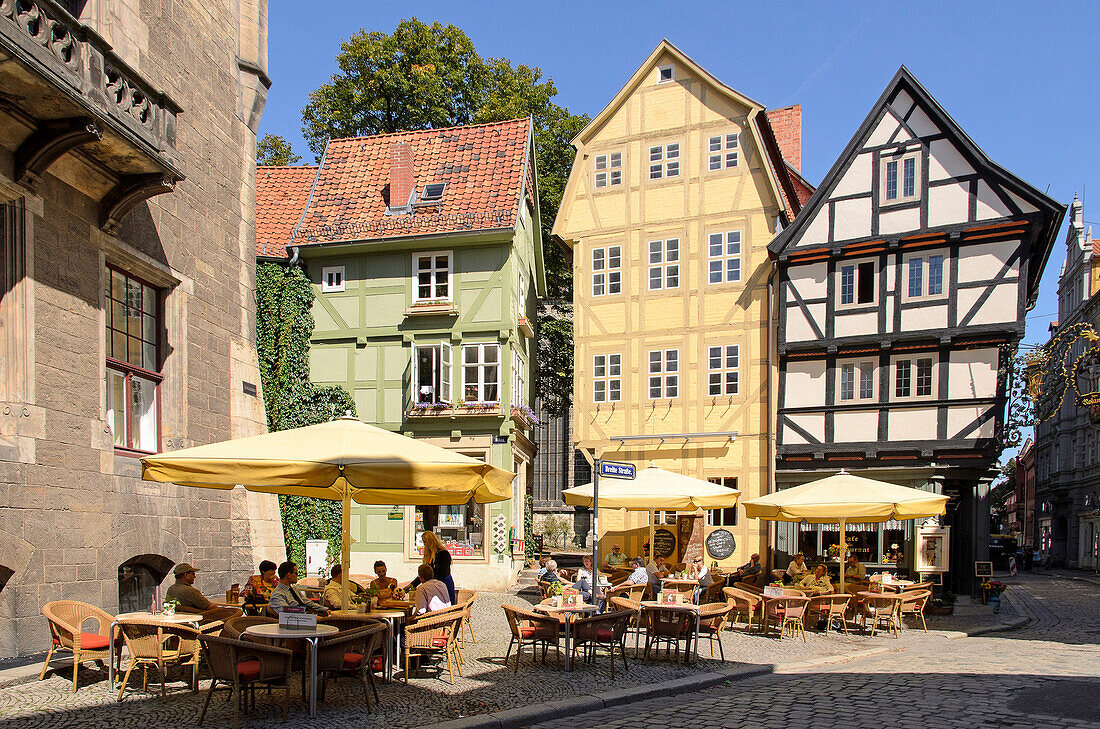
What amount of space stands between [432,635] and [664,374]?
14.3 m

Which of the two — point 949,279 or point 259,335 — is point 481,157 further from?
point 949,279

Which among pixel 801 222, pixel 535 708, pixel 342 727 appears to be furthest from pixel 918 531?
pixel 342 727

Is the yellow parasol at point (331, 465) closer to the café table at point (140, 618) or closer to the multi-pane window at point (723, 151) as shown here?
the café table at point (140, 618)

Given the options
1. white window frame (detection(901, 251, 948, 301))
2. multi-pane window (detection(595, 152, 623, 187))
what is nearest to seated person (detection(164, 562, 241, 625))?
white window frame (detection(901, 251, 948, 301))

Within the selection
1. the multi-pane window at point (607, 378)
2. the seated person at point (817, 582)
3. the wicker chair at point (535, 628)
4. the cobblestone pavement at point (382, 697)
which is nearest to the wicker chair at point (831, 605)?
the seated person at point (817, 582)

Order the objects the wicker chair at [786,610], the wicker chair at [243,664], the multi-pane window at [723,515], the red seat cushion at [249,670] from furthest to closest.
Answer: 1. the multi-pane window at [723,515]
2. the wicker chair at [786,610]
3. the red seat cushion at [249,670]
4. the wicker chair at [243,664]

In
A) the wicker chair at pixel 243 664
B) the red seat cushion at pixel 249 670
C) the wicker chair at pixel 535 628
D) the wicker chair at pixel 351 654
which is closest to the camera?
the wicker chair at pixel 243 664

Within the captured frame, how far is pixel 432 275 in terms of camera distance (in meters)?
23.1

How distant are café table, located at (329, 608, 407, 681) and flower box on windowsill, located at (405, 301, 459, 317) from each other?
13417 millimetres

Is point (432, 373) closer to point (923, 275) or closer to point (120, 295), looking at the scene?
point (120, 295)

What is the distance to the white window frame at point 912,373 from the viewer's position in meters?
20.2

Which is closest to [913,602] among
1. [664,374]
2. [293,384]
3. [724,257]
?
[664,374]

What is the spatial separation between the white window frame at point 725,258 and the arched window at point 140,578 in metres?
15.0

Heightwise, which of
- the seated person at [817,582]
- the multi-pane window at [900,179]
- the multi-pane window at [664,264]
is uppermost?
the multi-pane window at [900,179]
